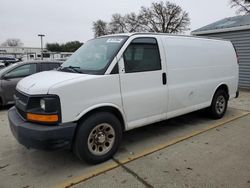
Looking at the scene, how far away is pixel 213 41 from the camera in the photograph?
5195mm

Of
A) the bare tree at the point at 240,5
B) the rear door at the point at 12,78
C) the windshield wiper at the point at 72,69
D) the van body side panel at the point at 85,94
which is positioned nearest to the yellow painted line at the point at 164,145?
the van body side panel at the point at 85,94

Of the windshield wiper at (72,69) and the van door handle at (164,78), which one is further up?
the windshield wiper at (72,69)

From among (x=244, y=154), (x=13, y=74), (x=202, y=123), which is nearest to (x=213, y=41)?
(x=202, y=123)

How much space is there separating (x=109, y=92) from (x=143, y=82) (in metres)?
0.70

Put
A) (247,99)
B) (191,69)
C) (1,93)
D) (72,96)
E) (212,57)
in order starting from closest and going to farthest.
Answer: (72,96) < (191,69) < (212,57) < (1,93) < (247,99)

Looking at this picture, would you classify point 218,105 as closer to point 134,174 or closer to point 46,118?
point 134,174

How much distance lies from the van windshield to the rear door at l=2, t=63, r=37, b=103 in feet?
12.0

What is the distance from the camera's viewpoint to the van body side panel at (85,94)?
2855 millimetres

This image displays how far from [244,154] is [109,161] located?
222 cm

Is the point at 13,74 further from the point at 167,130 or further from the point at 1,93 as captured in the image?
the point at 167,130

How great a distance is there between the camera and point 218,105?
18.0ft

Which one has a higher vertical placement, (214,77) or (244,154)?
(214,77)

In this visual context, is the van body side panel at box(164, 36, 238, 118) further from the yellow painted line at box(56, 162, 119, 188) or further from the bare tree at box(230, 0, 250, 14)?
the bare tree at box(230, 0, 250, 14)

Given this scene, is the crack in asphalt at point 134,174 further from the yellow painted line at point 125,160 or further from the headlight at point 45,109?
the headlight at point 45,109
